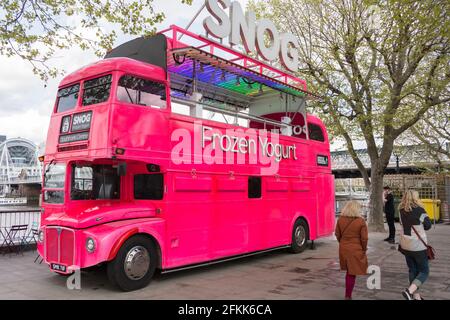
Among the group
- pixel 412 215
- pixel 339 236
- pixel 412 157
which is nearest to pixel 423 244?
pixel 412 215

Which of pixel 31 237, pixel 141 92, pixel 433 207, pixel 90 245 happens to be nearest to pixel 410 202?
pixel 141 92

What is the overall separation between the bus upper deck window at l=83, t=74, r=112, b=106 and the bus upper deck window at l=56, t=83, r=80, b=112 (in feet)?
1.03

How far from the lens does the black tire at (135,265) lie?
268 inches

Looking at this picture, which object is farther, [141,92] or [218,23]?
[218,23]

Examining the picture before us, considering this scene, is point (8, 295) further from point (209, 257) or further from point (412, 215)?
point (412, 215)

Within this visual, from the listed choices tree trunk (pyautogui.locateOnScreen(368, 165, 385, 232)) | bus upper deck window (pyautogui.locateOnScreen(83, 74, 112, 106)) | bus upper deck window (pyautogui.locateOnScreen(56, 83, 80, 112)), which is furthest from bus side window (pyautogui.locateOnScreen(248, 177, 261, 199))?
tree trunk (pyautogui.locateOnScreen(368, 165, 385, 232))

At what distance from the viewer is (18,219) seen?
39.7ft

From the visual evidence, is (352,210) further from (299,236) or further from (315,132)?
(315,132)

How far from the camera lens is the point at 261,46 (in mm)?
10664

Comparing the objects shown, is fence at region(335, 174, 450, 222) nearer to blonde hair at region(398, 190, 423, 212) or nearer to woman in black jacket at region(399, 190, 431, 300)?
blonde hair at region(398, 190, 423, 212)

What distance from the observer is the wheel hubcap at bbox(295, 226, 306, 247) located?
38.2 ft

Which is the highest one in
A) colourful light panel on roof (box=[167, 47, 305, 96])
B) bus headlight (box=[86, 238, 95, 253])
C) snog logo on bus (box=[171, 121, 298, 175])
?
colourful light panel on roof (box=[167, 47, 305, 96])

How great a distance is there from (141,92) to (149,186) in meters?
1.87

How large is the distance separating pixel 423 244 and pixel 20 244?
10.3 metres
